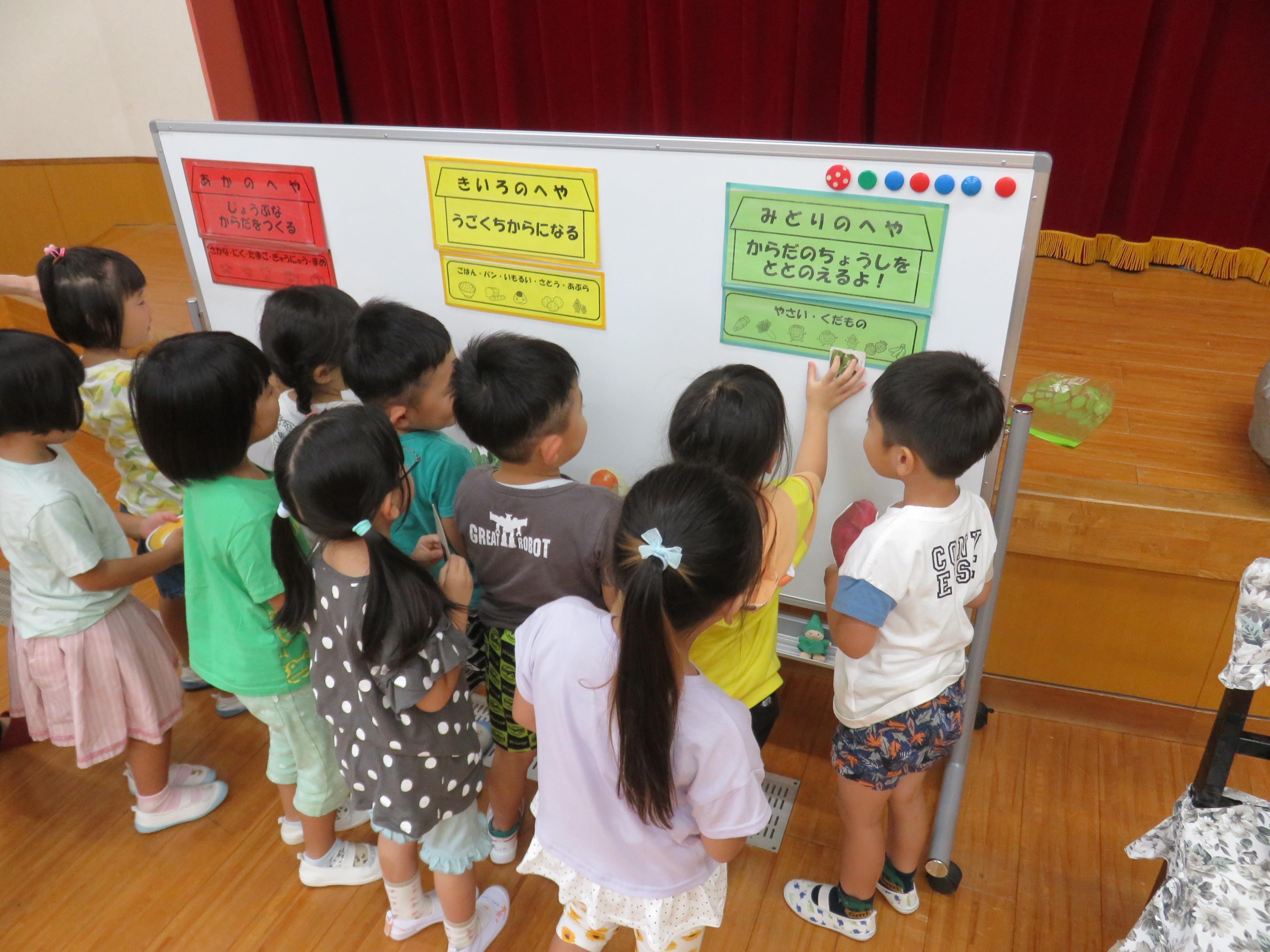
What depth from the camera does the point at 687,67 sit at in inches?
110

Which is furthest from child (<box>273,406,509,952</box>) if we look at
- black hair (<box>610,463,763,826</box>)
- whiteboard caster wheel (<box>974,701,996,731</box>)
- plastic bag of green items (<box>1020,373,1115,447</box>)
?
plastic bag of green items (<box>1020,373,1115,447</box>)

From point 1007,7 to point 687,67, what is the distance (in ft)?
3.25

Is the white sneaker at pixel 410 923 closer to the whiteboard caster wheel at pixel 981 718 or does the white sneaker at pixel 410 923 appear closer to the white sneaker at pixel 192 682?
the white sneaker at pixel 192 682

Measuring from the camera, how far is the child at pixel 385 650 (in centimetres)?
100

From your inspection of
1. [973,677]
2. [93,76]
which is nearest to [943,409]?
[973,677]

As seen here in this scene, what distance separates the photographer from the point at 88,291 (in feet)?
5.09

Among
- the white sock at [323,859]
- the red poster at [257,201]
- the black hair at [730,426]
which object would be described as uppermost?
Answer: the red poster at [257,201]

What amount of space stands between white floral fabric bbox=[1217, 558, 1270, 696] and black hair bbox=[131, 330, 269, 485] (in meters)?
1.30

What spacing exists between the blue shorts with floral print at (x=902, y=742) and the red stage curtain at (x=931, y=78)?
194 centimetres

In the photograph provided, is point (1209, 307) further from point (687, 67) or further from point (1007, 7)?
point (687, 67)

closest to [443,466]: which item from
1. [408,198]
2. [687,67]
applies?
[408,198]

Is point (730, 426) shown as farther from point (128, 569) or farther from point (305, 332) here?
point (128, 569)

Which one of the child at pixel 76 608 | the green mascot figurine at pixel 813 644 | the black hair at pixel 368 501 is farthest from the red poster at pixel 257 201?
the green mascot figurine at pixel 813 644

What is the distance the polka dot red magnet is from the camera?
1.13m
